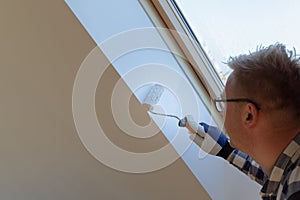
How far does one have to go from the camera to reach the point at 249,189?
1904 mm

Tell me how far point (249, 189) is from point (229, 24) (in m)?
0.78

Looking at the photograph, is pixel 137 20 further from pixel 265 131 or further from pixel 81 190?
pixel 81 190

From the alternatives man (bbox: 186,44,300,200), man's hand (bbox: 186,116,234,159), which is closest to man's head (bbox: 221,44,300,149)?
man (bbox: 186,44,300,200)

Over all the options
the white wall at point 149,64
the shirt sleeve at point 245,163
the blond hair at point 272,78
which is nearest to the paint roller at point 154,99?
the white wall at point 149,64

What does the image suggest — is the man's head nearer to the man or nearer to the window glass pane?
the man

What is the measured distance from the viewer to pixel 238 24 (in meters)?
1.67

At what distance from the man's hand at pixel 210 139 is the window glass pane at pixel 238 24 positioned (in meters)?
0.24

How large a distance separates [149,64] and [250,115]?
17.6 inches

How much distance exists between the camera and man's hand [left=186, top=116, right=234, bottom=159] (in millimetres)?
1593

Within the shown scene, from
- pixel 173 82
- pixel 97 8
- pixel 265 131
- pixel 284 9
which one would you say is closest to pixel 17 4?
pixel 97 8

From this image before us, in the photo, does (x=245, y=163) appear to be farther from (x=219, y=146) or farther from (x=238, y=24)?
(x=238, y=24)

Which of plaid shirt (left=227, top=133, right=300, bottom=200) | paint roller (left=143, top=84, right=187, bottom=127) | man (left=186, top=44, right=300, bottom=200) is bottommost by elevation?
plaid shirt (left=227, top=133, right=300, bottom=200)

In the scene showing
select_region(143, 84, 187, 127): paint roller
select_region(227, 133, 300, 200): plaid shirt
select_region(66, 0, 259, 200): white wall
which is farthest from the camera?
select_region(143, 84, 187, 127): paint roller

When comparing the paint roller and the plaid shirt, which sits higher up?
the paint roller
